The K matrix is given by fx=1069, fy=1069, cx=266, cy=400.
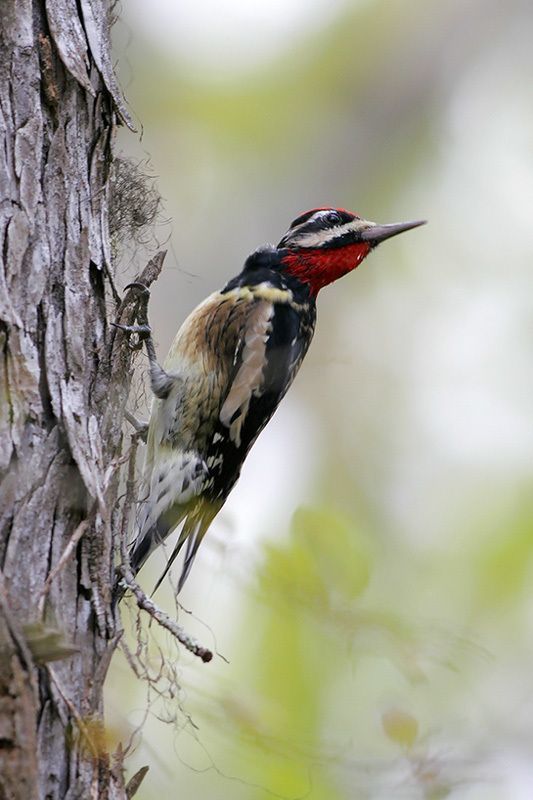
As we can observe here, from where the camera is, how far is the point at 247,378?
336cm

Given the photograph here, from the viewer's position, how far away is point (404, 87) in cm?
644

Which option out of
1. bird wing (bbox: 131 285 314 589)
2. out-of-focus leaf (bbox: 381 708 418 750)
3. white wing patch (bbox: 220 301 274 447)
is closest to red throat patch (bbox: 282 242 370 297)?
bird wing (bbox: 131 285 314 589)

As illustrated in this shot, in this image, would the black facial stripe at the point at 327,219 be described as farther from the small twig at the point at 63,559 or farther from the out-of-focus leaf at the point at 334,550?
the small twig at the point at 63,559

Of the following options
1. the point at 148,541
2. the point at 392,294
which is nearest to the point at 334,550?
the point at 148,541

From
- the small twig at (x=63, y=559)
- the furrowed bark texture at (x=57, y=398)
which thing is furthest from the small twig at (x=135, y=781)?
the small twig at (x=63, y=559)

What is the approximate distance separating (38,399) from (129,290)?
60 centimetres

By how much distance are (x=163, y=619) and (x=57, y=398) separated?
501mm

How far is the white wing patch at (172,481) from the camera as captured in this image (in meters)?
3.17

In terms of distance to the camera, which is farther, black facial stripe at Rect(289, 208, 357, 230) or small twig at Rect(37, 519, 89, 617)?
black facial stripe at Rect(289, 208, 357, 230)

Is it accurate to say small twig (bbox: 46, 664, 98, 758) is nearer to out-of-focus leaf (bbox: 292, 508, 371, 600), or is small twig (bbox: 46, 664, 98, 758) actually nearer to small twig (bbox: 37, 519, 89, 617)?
small twig (bbox: 37, 519, 89, 617)

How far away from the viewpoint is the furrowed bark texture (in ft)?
6.25

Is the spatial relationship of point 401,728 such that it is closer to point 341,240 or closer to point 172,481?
point 172,481

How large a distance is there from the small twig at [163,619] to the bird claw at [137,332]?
57cm

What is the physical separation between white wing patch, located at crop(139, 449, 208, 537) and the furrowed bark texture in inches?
30.3
